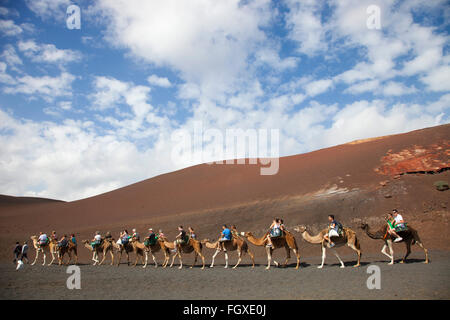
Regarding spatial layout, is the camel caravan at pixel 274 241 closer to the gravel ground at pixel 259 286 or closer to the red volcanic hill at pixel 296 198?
the gravel ground at pixel 259 286

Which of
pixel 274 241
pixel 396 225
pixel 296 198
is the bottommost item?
pixel 274 241

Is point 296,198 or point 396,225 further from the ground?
point 296,198

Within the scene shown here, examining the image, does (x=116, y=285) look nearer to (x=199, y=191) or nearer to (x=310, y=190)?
(x=310, y=190)

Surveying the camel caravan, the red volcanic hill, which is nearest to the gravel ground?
the camel caravan

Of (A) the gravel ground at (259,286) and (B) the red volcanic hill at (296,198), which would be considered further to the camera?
(B) the red volcanic hill at (296,198)

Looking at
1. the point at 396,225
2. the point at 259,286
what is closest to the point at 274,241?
the point at 259,286

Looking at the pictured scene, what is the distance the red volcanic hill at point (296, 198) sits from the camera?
24.6 metres

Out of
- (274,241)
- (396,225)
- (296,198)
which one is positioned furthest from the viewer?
(296,198)

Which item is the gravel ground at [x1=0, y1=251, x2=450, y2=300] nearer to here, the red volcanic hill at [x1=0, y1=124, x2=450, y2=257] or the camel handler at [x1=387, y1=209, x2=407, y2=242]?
the camel handler at [x1=387, y1=209, x2=407, y2=242]

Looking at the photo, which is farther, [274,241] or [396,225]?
[274,241]

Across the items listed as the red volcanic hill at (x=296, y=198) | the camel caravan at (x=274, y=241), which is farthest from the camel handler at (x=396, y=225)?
the red volcanic hill at (x=296, y=198)

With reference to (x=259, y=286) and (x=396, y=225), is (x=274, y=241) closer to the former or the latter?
(x=259, y=286)

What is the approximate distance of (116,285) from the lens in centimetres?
1237

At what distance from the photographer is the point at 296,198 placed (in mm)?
30578
